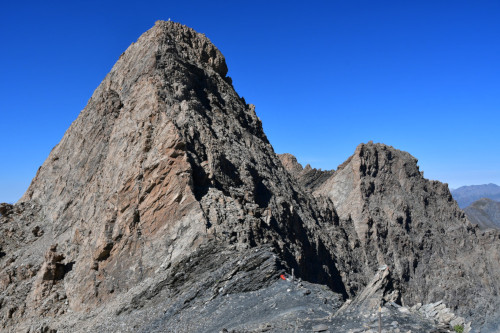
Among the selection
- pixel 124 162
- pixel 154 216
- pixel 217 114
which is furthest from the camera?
pixel 217 114

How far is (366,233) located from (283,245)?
31.6m

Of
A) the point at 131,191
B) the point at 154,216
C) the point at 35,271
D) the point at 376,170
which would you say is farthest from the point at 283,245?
the point at 376,170

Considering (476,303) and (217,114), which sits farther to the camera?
(476,303)

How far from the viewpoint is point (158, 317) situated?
26.7 metres

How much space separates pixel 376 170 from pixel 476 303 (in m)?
22.8

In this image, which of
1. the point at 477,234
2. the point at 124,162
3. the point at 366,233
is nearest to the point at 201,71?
the point at 124,162

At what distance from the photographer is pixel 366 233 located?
63.1 metres

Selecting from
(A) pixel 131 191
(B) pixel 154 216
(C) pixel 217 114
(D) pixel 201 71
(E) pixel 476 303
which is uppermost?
(D) pixel 201 71

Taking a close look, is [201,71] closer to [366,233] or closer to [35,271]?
[35,271]

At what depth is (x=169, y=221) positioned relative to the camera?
103 feet

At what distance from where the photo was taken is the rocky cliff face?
2869 centimetres

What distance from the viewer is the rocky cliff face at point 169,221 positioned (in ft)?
94.1

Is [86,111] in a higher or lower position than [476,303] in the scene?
higher

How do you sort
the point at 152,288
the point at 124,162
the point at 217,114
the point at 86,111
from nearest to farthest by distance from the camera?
1. the point at 152,288
2. the point at 124,162
3. the point at 217,114
4. the point at 86,111
